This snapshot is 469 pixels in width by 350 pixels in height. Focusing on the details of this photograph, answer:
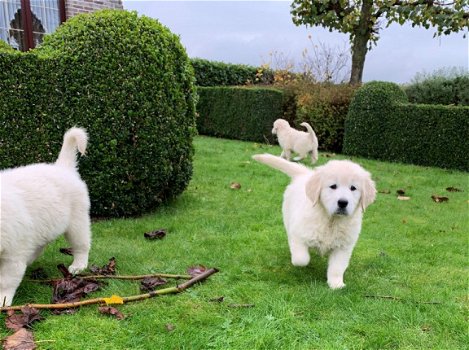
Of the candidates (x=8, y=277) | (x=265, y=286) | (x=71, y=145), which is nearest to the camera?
(x=8, y=277)

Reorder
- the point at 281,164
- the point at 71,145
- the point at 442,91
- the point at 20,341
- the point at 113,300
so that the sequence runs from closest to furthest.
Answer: the point at 20,341 → the point at 113,300 → the point at 71,145 → the point at 281,164 → the point at 442,91

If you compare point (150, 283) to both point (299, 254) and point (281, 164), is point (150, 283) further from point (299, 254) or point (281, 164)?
point (281, 164)

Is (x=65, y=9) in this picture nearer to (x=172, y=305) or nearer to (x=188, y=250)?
(x=188, y=250)

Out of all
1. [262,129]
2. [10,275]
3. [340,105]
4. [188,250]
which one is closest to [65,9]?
[262,129]

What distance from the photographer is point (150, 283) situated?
378 cm

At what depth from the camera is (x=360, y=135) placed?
13422 millimetres

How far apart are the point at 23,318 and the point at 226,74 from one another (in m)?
20.8

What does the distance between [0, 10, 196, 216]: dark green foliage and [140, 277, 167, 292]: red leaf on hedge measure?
7.68 feet

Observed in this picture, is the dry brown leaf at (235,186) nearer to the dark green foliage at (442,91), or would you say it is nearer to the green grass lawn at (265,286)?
the green grass lawn at (265,286)

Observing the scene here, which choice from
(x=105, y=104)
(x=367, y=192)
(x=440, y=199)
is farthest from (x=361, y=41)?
(x=367, y=192)

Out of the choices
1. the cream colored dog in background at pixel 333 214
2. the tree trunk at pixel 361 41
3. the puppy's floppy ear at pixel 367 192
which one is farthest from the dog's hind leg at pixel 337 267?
the tree trunk at pixel 361 41

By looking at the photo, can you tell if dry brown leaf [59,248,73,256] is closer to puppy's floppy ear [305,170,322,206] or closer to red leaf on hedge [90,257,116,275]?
red leaf on hedge [90,257,116,275]

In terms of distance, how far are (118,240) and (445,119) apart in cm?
1006

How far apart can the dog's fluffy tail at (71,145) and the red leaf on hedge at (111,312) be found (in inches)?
59.6
